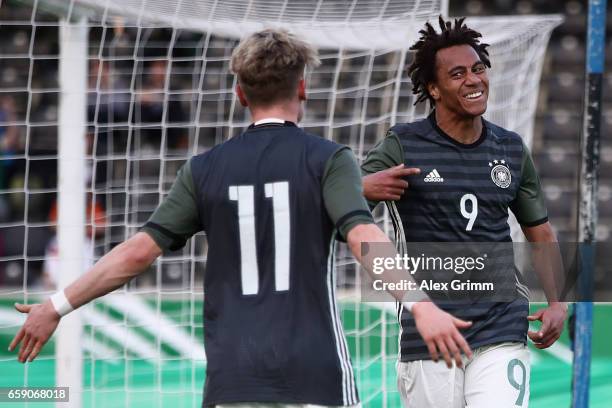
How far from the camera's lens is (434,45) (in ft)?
12.7

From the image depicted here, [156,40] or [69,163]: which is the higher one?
[156,40]

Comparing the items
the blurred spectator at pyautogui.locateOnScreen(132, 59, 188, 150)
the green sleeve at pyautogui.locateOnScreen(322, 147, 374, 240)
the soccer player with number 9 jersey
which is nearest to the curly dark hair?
the soccer player with number 9 jersey

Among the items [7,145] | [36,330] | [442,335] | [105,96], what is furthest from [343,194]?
[7,145]

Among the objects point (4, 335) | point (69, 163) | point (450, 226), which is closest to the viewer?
point (450, 226)

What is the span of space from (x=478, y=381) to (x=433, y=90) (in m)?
0.97

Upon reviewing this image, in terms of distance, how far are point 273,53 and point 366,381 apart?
13.5ft

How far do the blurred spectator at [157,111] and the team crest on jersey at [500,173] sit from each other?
3207 millimetres

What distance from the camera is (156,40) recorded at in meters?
8.60

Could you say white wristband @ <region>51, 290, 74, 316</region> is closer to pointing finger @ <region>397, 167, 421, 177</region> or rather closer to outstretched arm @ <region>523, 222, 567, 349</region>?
pointing finger @ <region>397, 167, 421, 177</region>

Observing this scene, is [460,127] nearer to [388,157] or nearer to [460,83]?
[460,83]

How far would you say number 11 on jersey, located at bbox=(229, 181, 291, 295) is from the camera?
9.20ft

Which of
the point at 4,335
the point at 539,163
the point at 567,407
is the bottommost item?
the point at 567,407

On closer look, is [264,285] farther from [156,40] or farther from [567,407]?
[156,40]

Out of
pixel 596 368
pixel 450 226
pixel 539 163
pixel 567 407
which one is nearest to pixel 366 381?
pixel 567 407
